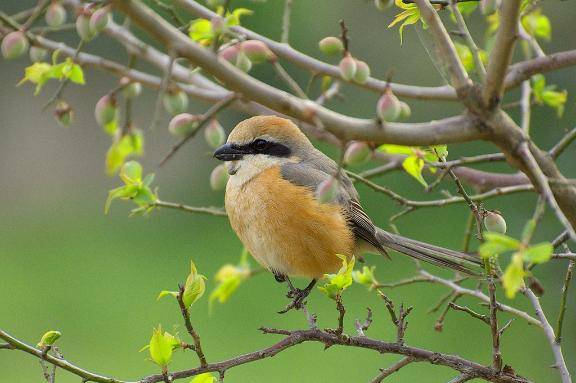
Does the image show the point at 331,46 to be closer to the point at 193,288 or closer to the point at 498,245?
the point at 193,288

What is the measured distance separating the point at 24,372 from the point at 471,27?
182 inches

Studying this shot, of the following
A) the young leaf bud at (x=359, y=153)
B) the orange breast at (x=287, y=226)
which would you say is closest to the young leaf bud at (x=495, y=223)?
the young leaf bud at (x=359, y=153)

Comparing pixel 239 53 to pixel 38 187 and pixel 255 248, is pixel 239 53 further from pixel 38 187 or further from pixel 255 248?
pixel 38 187

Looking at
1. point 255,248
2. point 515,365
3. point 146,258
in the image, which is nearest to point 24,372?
point 146,258

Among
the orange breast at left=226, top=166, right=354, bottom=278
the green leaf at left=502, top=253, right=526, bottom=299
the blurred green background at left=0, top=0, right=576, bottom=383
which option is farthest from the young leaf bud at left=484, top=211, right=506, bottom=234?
the blurred green background at left=0, top=0, right=576, bottom=383

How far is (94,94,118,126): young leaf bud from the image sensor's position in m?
2.02

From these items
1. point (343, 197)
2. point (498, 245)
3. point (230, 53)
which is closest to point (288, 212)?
point (343, 197)

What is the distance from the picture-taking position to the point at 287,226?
3.35 m

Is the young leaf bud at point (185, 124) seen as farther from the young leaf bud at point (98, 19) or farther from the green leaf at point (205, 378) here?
the green leaf at point (205, 378)

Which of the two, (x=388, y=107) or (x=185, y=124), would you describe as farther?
A: (x=185, y=124)

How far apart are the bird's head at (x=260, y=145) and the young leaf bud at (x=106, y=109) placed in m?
1.28

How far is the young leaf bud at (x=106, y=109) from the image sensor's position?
202 cm

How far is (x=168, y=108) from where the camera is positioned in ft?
6.86

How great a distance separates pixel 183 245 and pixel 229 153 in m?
6.10
